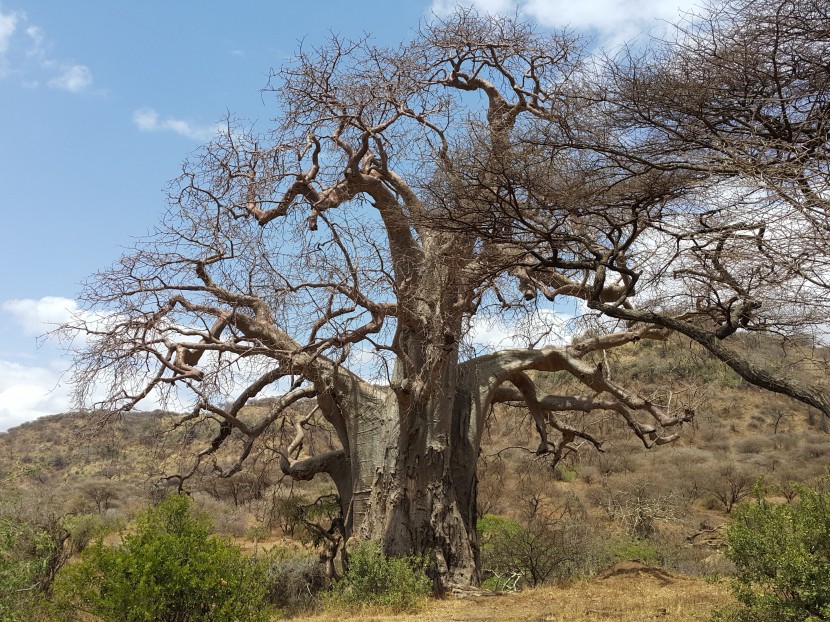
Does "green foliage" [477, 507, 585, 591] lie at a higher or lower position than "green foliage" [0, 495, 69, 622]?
lower

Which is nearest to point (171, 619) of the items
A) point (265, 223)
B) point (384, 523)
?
point (384, 523)

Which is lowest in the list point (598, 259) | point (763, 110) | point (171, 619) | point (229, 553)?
point (171, 619)

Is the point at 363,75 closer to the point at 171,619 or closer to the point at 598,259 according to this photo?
the point at 598,259

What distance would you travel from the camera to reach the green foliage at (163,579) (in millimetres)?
5172

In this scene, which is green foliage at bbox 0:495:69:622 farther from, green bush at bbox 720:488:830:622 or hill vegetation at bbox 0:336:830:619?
green bush at bbox 720:488:830:622

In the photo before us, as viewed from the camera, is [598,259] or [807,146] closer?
[807,146]

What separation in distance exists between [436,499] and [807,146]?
5.77 m

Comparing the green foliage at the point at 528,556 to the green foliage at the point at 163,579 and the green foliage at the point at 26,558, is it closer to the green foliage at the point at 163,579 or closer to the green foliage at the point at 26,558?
the green foliage at the point at 26,558

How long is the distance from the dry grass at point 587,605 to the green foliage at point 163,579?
2.61 meters

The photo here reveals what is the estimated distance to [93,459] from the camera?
32.6 m

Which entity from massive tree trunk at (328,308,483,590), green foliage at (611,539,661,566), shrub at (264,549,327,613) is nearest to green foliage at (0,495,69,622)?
shrub at (264,549,327,613)

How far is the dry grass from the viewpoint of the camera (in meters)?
7.55

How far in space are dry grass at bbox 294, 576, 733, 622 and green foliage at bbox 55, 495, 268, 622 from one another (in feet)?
8.56

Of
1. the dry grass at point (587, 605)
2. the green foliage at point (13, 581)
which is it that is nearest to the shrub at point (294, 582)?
the dry grass at point (587, 605)
